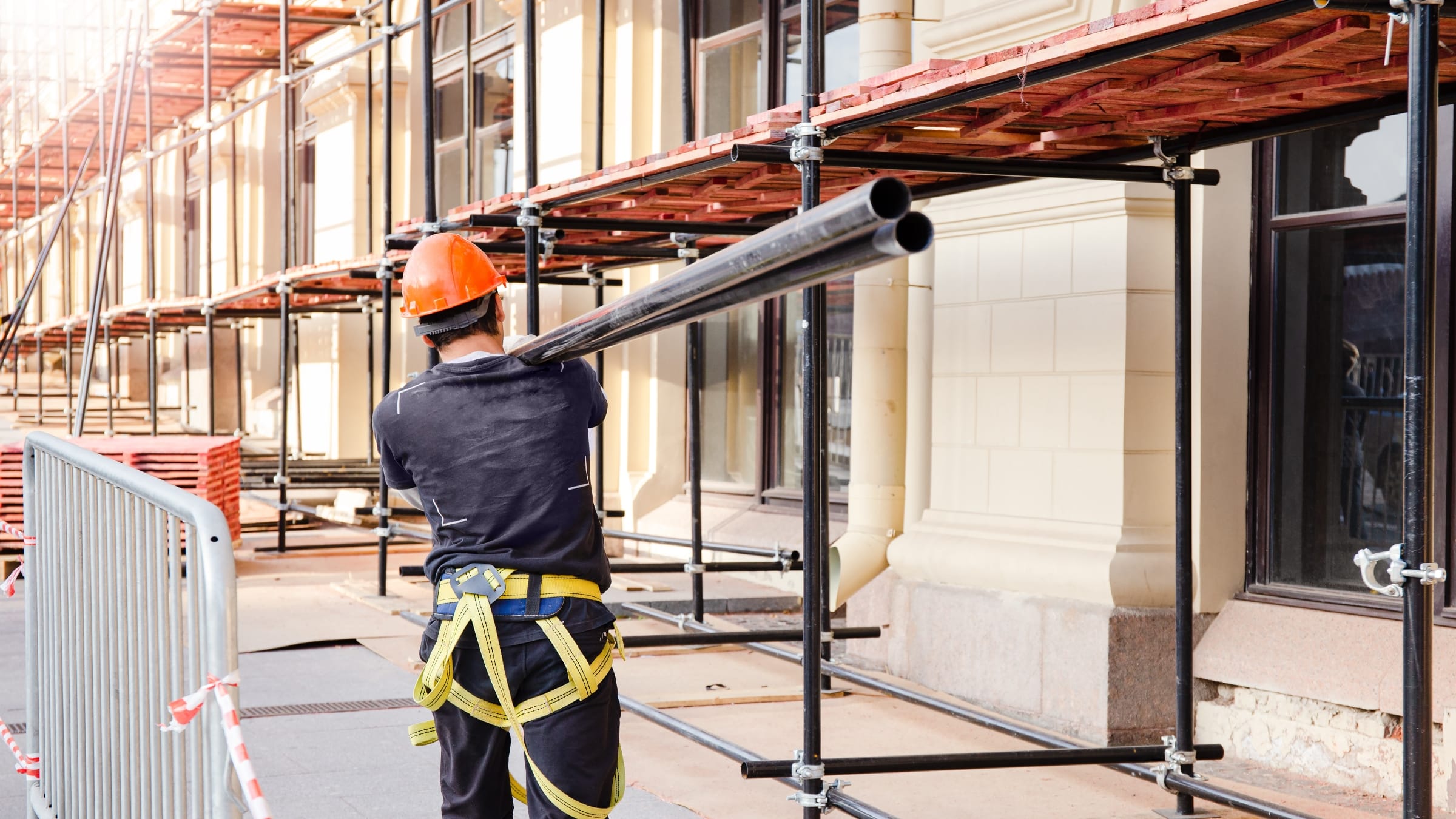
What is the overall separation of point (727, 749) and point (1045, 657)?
1.89 meters

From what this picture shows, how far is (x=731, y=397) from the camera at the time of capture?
13.1 meters

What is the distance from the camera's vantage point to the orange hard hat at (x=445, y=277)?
380 cm

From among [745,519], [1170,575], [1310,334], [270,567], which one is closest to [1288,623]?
[1170,575]

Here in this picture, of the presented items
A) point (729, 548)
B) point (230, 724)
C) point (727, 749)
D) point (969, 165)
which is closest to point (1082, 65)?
point (969, 165)

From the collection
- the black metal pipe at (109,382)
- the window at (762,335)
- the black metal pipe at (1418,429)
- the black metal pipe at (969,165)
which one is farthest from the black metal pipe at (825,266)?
the black metal pipe at (109,382)

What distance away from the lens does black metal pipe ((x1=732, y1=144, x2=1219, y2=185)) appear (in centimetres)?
520

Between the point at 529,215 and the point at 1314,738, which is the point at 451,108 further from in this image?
the point at 1314,738

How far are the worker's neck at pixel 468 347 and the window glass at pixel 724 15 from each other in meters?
8.95

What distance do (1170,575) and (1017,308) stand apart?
1.51 meters

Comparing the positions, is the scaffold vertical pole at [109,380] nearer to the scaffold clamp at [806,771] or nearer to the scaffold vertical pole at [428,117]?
the scaffold vertical pole at [428,117]

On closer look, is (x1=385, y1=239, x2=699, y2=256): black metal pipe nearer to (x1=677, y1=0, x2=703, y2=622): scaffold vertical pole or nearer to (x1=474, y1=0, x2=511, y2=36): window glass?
(x1=677, y1=0, x2=703, y2=622): scaffold vertical pole

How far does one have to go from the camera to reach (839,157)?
206 inches

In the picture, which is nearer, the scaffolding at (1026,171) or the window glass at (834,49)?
the scaffolding at (1026,171)

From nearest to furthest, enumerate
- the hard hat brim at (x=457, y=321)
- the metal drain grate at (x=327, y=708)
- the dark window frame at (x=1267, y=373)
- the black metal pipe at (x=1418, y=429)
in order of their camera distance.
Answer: the black metal pipe at (x=1418, y=429)
the hard hat brim at (x=457, y=321)
the dark window frame at (x=1267, y=373)
the metal drain grate at (x=327, y=708)
